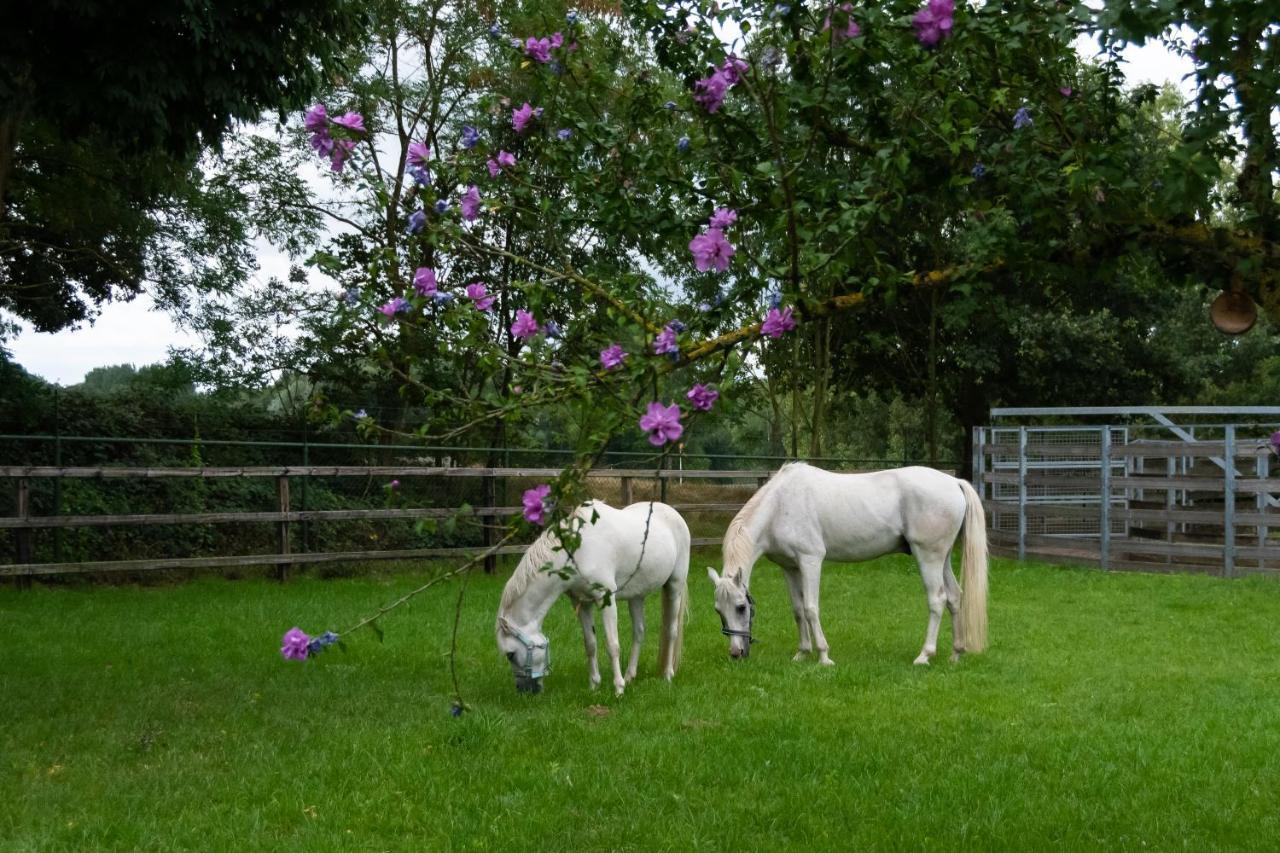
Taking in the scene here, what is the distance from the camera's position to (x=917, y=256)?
19453 mm

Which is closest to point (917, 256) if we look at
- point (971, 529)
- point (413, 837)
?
point (971, 529)

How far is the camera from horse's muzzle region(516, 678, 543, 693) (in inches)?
285

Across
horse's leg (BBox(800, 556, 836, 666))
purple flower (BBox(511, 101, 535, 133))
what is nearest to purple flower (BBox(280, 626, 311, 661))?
purple flower (BBox(511, 101, 535, 133))

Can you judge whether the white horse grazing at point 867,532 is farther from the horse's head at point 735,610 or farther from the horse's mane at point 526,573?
the horse's mane at point 526,573

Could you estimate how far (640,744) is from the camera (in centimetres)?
606

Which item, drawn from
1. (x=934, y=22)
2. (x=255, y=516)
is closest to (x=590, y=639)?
(x=934, y=22)

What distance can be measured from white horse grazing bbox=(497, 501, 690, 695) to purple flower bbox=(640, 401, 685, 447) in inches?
→ 138

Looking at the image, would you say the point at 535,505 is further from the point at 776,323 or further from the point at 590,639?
the point at 590,639

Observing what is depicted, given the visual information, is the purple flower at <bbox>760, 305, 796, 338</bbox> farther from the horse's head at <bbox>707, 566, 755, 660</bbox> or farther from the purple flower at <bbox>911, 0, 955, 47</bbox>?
the horse's head at <bbox>707, 566, 755, 660</bbox>

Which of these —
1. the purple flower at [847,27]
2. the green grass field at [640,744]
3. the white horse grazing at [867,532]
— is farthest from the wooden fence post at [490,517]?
the purple flower at [847,27]

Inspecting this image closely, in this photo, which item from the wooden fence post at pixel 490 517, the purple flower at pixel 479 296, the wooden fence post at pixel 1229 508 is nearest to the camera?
the purple flower at pixel 479 296

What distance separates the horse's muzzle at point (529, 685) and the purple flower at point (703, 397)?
4442 mm

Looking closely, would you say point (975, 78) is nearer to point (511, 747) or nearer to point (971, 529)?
point (511, 747)

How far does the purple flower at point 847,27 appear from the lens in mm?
3200
